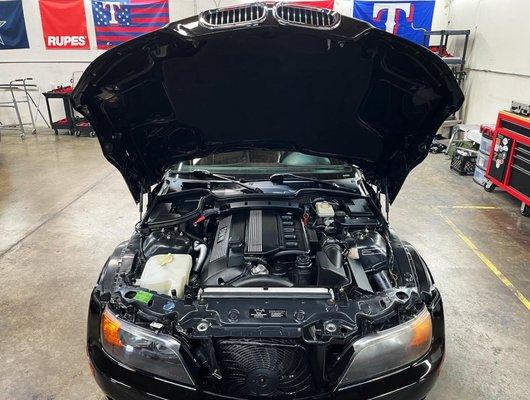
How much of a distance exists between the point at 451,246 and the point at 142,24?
7.89m

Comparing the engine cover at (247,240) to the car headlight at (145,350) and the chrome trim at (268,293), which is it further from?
the car headlight at (145,350)

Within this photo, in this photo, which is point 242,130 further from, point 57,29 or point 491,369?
Answer: point 57,29

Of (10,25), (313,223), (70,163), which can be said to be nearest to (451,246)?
(313,223)

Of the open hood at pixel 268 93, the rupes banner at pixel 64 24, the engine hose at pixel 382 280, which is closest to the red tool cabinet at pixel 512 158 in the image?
the open hood at pixel 268 93

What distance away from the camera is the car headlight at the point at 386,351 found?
1.35 metres

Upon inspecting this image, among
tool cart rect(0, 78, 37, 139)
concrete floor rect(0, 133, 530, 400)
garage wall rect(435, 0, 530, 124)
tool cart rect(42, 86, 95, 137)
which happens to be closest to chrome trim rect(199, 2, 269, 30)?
concrete floor rect(0, 133, 530, 400)

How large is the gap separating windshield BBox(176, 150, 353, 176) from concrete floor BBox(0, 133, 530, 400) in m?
1.27

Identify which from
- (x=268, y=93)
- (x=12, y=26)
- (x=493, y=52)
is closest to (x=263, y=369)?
(x=268, y=93)

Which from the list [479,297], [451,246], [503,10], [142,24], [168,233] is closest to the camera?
[168,233]

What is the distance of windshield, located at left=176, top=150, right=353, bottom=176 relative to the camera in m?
2.48

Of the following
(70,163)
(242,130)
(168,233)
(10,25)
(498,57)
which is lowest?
(70,163)

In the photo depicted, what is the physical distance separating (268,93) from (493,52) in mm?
6157

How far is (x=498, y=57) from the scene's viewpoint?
251 inches

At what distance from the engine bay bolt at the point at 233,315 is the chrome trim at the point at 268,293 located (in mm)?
77
